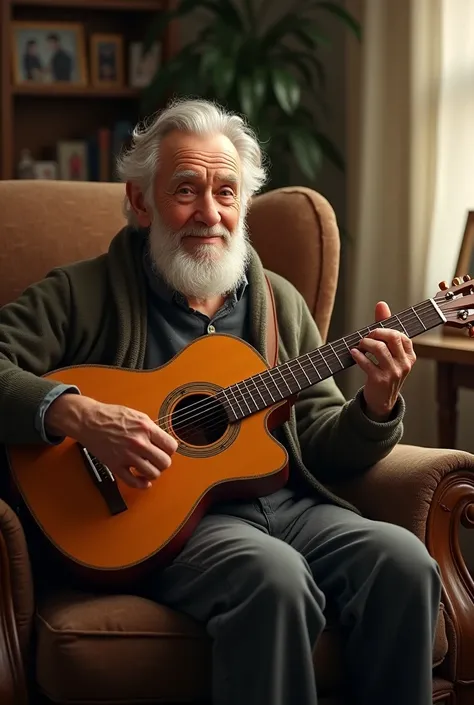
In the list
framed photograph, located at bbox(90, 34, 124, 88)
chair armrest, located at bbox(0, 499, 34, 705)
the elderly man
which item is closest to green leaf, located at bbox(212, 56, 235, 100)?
framed photograph, located at bbox(90, 34, 124, 88)

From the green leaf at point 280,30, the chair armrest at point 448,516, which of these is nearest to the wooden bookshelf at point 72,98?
the green leaf at point 280,30

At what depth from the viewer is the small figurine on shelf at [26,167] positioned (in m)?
3.85

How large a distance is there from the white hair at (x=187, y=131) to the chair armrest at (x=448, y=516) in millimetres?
619

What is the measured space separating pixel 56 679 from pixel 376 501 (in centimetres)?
62

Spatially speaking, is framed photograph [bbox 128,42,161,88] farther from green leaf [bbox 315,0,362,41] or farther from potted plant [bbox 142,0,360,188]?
green leaf [bbox 315,0,362,41]

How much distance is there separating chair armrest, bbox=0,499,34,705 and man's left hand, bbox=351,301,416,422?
0.60 metres

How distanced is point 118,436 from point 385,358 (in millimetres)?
439

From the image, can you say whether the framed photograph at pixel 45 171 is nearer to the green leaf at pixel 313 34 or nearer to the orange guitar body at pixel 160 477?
the green leaf at pixel 313 34

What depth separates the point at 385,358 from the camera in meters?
1.69

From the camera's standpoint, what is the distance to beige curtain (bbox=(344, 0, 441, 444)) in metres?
3.00

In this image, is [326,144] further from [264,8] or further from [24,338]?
[24,338]

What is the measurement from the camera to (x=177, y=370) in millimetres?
1792

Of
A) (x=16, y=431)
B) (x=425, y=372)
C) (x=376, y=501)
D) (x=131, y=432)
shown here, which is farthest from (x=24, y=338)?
(x=425, y=372)

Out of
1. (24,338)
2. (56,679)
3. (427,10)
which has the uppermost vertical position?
(427,10)
